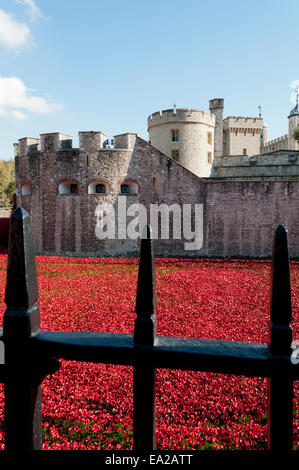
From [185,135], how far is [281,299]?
31.5m

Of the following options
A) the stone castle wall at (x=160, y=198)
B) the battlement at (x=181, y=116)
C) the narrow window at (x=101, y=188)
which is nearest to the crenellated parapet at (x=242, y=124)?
the battlement at (x=181, y=116)

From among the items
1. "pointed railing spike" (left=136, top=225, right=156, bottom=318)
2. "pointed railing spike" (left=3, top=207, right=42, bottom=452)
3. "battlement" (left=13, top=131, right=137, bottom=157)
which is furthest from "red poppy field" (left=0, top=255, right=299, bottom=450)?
"battlement" (left=13, top=131, right=137, bottom=157)

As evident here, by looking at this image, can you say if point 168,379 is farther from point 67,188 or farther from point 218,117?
point 218,117

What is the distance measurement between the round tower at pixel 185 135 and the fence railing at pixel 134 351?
101 feet

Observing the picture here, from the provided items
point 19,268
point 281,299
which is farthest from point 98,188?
point 281,299

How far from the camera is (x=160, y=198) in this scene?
1992cm

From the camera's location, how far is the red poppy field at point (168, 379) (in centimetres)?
354

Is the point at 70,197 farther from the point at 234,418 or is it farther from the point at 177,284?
the point at 234,418

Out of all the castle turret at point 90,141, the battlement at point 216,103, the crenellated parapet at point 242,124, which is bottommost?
the castle turret at point 90,141

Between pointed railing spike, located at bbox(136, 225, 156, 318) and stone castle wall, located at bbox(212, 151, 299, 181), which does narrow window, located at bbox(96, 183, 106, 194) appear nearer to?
stone castle wall, located at bbox(212, 151, 299, 181)

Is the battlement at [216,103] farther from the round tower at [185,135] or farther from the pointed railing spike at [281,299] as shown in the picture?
the pointed railing spike at [281,299]

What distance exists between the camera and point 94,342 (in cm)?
151

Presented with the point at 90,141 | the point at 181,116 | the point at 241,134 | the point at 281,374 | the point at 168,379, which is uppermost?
the point at 241,134

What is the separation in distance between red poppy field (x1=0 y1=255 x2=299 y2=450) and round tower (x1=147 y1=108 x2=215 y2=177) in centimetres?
2043
